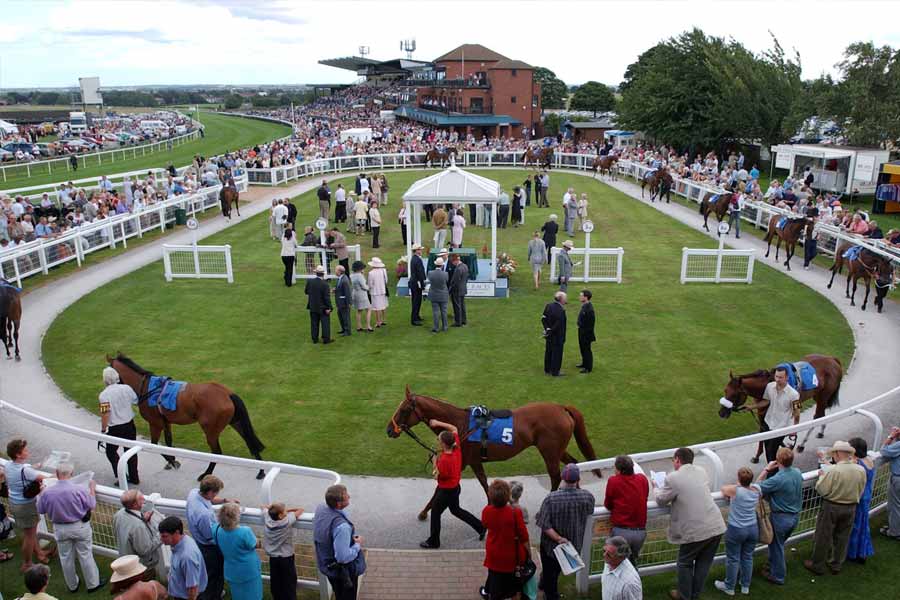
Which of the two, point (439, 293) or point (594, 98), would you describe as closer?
point (439, 293)

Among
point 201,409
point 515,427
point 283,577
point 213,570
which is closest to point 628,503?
point 515,427

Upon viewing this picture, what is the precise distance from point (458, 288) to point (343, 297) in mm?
2310

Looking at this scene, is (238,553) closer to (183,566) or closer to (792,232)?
(183,566)

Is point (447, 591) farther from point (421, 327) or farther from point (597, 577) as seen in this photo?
point (421, 327)

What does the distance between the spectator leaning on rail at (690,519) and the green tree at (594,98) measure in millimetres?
109309

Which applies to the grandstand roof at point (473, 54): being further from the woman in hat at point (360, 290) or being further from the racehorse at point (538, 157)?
the woman in hat at point (360, 290)

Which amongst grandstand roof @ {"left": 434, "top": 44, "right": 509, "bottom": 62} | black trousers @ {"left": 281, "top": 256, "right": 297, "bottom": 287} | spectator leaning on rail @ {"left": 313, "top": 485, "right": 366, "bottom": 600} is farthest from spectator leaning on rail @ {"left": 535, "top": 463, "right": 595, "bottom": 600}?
grandstand roof @ {"left": 434, "top": 44, "right": 509, "bottom": 62}

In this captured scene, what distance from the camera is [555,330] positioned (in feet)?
37.1

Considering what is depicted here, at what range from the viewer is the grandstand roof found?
242 feet

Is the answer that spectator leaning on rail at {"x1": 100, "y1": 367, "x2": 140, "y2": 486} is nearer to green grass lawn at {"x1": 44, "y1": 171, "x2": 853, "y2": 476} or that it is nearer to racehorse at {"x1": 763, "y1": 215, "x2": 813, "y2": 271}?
green grass lawn at {"x1": 44, "y1": 171, "x2": 853, "y2": 476}

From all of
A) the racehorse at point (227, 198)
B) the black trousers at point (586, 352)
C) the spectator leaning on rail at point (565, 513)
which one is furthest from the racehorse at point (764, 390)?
the racehorse at point (227, 198)

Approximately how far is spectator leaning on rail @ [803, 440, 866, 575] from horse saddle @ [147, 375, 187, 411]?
23.3ft

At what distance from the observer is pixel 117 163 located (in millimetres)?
47531

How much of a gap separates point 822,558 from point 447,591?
11.8ft
